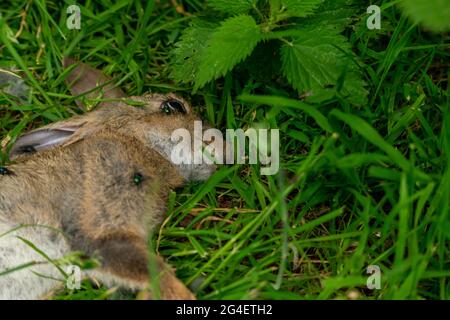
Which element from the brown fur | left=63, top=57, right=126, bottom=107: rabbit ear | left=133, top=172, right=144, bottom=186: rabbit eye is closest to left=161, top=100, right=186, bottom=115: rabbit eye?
the brown fur

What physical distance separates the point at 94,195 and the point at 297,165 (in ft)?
4.19

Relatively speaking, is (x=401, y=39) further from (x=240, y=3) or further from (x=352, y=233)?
(x=352, y=233)

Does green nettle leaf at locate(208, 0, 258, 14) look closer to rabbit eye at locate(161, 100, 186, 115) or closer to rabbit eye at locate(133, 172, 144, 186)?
rabbit eye at locate(161, 100, 186, 115)

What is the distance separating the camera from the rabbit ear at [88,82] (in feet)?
16.3

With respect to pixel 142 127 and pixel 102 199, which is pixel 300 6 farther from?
pixel 102 199

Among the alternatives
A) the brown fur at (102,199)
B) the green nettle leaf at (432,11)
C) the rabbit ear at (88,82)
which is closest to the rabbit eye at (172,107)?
the brown fur at (102,199)

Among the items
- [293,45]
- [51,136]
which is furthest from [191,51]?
[51,136]

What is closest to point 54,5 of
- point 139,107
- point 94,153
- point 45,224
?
point 139,107

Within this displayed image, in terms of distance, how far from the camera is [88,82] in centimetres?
504

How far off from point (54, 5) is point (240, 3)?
6.20ft

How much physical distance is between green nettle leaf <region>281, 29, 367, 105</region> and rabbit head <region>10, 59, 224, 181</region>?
66cm

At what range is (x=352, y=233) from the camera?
4.04 m

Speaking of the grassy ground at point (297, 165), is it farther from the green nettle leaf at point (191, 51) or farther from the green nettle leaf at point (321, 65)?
the green nettle leaf at point (191, 51)

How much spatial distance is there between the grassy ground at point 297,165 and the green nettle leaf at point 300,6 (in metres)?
0.54
